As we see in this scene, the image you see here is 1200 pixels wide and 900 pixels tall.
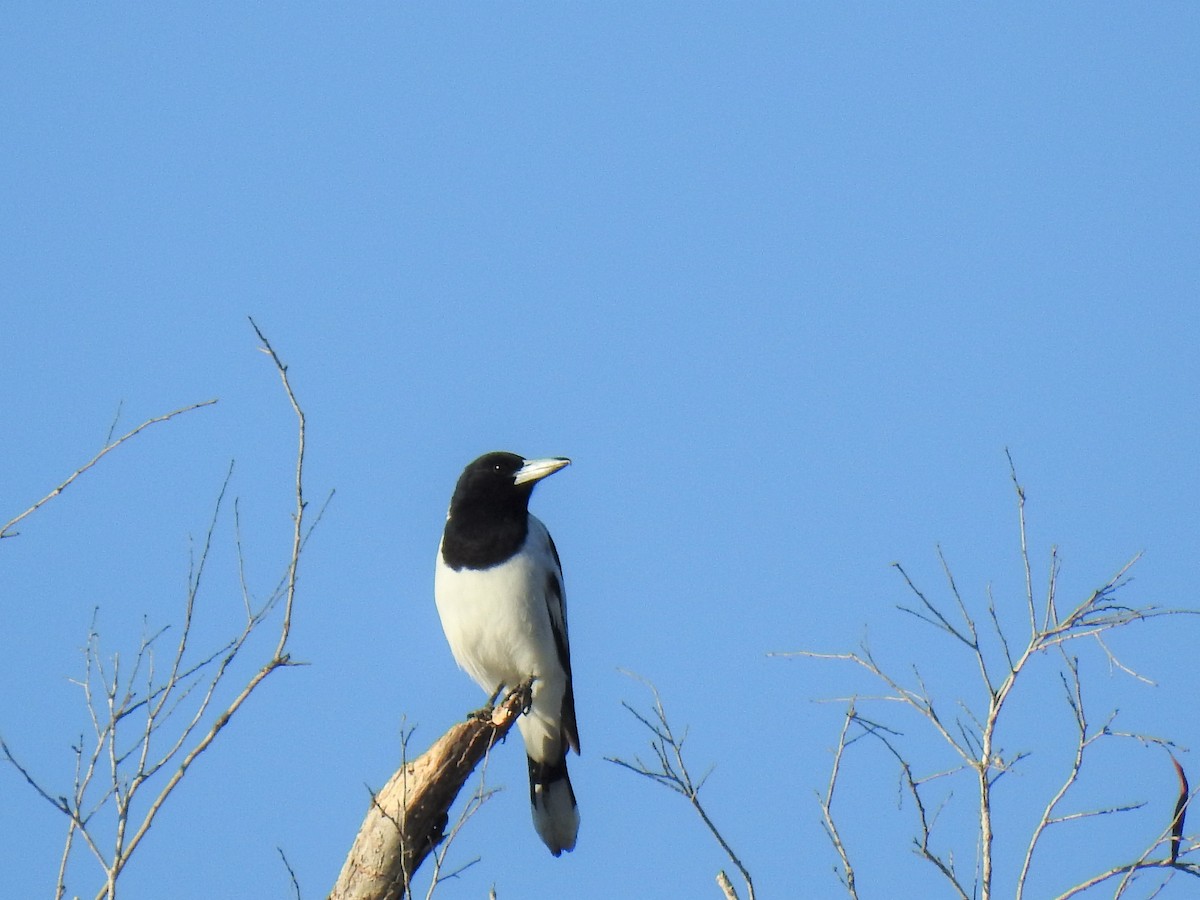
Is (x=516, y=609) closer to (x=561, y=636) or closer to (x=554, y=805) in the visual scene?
(x=561, y=636)

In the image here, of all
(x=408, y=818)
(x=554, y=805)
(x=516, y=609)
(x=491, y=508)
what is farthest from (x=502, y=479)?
(x=408, y=818)

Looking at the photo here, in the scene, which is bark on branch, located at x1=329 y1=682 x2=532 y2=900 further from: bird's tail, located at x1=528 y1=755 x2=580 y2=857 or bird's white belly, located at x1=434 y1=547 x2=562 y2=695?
bird's tail, located at x1=528 y1=755 x2=580 y2=857

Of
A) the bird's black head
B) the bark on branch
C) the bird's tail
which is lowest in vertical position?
the bark on branch

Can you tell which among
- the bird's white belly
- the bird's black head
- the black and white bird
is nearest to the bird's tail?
the black and white bird

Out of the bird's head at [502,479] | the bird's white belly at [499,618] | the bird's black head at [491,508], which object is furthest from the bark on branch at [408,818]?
the bird's head at [502,479]

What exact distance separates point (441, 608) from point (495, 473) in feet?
2.46

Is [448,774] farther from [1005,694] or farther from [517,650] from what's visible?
[1005,694]

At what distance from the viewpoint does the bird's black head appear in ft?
25.2

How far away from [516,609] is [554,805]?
1.19m

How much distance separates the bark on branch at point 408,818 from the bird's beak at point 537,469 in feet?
5.91

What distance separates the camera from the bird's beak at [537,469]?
25.7 feet

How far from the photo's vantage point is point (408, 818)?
588 cm

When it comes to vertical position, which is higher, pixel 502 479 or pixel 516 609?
pixel 502 479

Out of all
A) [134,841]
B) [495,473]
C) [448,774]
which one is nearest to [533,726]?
[495,473]
